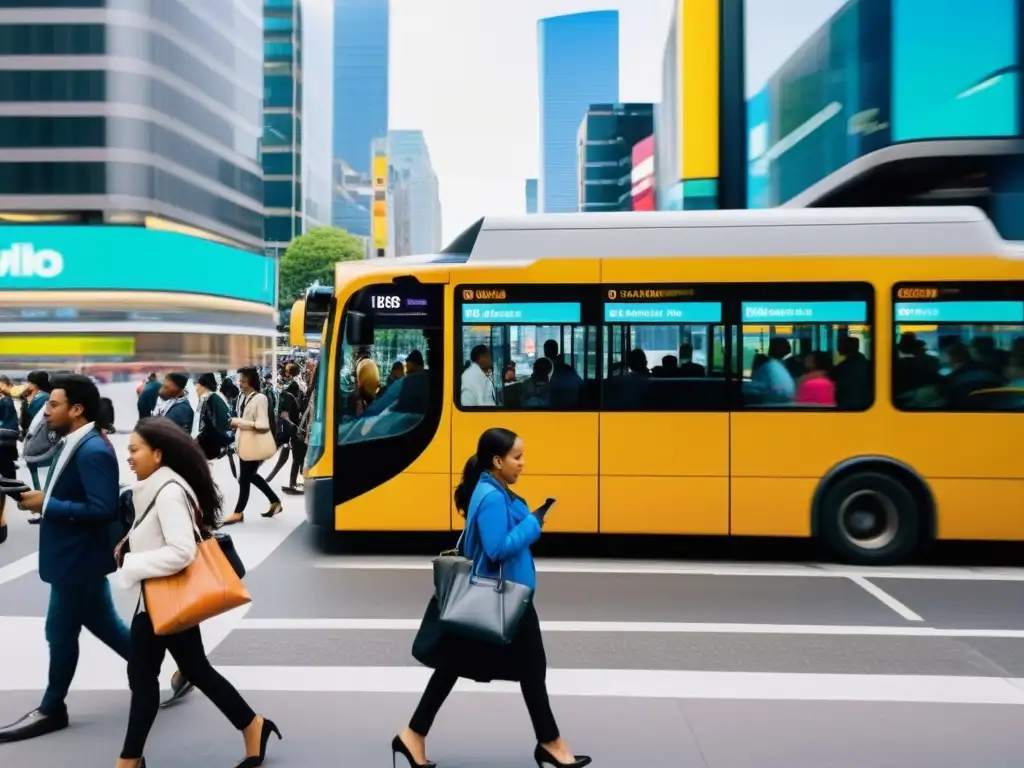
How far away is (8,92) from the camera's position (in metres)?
56.7

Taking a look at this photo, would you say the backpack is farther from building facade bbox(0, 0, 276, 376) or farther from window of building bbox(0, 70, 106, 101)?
window of building bbox(0, 70, 106, 101)

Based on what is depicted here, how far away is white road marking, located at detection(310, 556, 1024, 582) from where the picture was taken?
920 centimetres

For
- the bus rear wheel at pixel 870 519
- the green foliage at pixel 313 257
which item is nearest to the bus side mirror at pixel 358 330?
the bus rear wheel at pixel 870 519

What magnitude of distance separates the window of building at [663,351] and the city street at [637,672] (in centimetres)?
154

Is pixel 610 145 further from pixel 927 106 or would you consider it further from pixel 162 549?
pixel 162 549

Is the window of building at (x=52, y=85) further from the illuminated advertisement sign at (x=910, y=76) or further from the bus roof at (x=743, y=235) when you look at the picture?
the bus roof at (x=743, y=235)

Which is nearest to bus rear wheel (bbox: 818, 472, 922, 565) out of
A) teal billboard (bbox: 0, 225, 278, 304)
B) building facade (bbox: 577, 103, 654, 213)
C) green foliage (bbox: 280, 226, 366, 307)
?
teal billboard (bbox: 0, 225, 278, 304)

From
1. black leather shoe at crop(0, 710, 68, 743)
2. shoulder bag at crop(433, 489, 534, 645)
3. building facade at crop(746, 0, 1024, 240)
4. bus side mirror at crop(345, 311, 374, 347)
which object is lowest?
black leather shoe at crop(0, 710, 68, 743)

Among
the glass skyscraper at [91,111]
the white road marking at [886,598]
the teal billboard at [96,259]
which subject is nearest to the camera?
the white road marking at [886,598]

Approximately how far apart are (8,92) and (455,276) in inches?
2196

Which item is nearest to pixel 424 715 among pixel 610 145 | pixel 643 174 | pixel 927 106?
pixel 927 106

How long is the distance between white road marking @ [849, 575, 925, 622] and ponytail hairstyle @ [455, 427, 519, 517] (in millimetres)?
4532

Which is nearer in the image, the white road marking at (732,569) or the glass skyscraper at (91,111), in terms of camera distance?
the white road marking at (732,569)

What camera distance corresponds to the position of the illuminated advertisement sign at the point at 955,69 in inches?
840
